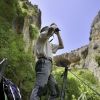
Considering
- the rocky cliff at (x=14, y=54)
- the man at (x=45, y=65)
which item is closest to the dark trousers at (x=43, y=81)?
the man at (x=45, y=65)

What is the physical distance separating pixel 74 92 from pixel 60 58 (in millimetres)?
35001

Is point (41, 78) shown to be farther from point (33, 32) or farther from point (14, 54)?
point (33, 32)

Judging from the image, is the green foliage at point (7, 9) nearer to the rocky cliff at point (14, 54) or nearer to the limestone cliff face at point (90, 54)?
the rocky cliff at point (14, 54)

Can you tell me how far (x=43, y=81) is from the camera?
6.76 meters

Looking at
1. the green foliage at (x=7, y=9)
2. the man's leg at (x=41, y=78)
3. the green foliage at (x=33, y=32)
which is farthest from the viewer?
the green foliage at (x=33, y=32)

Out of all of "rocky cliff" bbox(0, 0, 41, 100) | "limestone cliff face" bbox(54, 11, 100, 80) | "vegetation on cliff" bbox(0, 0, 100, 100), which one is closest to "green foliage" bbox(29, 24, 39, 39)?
"rocky cliff" bbox(0, 0, 41, 100)

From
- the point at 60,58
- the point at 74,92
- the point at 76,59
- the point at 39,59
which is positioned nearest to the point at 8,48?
the point at 74,92

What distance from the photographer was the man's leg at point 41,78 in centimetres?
673

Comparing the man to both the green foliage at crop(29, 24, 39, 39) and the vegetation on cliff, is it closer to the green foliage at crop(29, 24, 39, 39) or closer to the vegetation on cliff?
the vegetation on cliff

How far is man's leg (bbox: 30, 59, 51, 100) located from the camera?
6.73m

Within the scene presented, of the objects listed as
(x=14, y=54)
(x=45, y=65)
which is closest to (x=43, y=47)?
(x=45, y=65)

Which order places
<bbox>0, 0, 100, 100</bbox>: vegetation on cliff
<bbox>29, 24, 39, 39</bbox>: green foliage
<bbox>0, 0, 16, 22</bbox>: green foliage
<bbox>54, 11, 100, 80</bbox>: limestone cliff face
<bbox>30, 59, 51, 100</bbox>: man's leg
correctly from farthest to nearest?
1. <bbox>54, 11, 100, 80</bbox>: limestone cliff face
2. <bbox>29, 24, 39, 39</bbox>: green foliage
3. <bbox>0, 0, 16, 22</bbox>: green foliage
4. <bbox>0, 0, 100, 100</bbox>: vegetation on cliff
5. <bbox>30, 59, 51, 100</bbox>: man's leg

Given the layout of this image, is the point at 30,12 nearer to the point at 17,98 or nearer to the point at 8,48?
the point at 8,48

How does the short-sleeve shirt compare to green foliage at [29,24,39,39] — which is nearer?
the short-sleeve shirt
